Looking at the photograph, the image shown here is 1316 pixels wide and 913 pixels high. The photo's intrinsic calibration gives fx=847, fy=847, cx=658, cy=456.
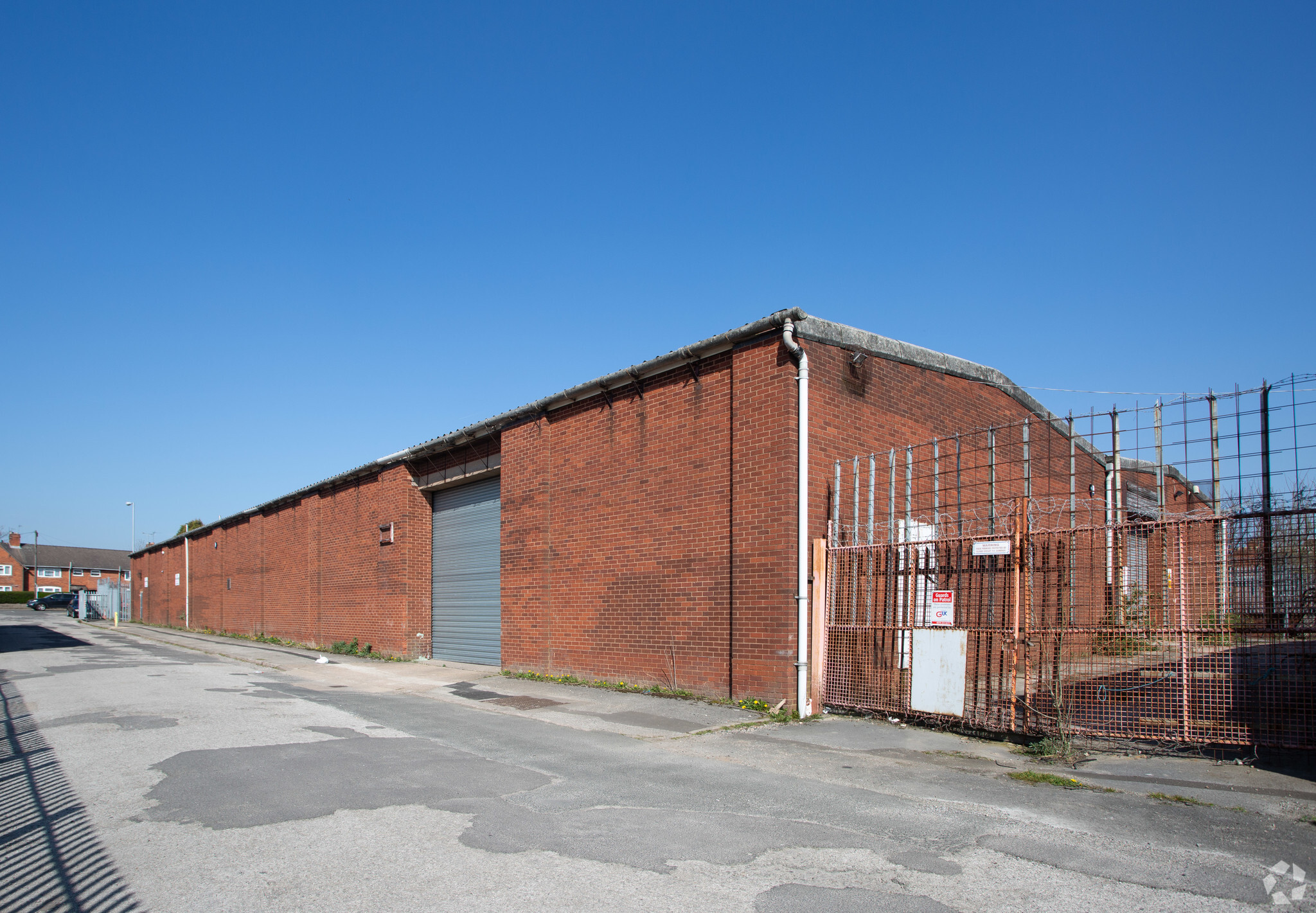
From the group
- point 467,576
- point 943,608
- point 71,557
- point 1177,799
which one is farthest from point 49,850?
point 71,557

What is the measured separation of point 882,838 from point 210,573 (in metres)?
42.2

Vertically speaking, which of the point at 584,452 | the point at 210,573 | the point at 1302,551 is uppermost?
the point at 584,452

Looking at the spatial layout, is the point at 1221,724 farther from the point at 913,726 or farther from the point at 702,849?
the point at 702,849

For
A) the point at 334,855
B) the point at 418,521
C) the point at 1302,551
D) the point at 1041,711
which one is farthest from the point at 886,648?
the point at 418,521

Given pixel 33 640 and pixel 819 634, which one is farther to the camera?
pixel 33 640

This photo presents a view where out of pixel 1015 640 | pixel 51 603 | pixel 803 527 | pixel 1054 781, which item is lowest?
pixel 51 603

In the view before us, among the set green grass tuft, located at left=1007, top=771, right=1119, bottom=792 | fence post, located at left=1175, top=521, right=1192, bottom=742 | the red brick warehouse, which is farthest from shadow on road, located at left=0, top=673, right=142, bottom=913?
fence post, located at left=1175, top=521, right=1192, bottom=742

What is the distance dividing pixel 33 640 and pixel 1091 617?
31.7 m

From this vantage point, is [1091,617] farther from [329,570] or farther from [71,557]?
[71,557]

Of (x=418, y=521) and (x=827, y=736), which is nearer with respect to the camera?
(x=827, y=736)

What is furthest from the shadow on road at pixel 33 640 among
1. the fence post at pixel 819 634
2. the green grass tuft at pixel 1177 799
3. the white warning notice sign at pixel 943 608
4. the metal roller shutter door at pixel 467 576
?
the green grass tuft at pixel 1177 799

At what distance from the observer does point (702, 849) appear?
5.52m

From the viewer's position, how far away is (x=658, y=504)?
1400cm

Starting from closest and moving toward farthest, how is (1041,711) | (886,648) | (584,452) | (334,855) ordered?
(334,855) → (1041,711) → (886,648) → (584,452)
